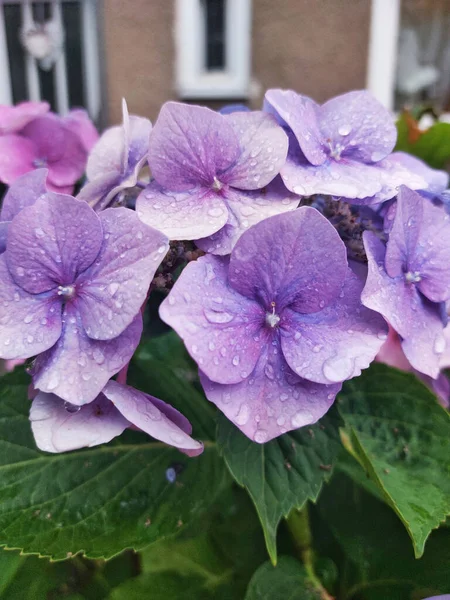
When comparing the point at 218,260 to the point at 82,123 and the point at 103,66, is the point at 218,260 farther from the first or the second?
the point at 103,66

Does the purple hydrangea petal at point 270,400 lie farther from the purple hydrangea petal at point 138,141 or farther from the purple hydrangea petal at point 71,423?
the purple hydrangea petal at point 138,141

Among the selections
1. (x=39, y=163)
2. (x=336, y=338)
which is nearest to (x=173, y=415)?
(x=336, y=338)

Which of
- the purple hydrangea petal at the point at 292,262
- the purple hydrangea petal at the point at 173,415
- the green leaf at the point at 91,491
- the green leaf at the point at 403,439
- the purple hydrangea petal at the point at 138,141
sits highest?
the purple hydrangea petal at the point at 138,141

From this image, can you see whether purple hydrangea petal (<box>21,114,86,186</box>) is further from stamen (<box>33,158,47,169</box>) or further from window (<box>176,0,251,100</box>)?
window (<box>176,0,251,100</box>)

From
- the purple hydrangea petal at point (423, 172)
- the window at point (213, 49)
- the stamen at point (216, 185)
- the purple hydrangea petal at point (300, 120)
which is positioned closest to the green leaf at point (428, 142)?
the purple hydrangea petal at point (423, 172)

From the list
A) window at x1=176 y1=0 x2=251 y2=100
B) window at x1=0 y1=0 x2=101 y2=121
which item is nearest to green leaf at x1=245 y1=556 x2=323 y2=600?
window at x1=176 y1=0 x2=251 y2=100

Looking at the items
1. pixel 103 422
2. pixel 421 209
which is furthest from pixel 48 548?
pixel 421 209
